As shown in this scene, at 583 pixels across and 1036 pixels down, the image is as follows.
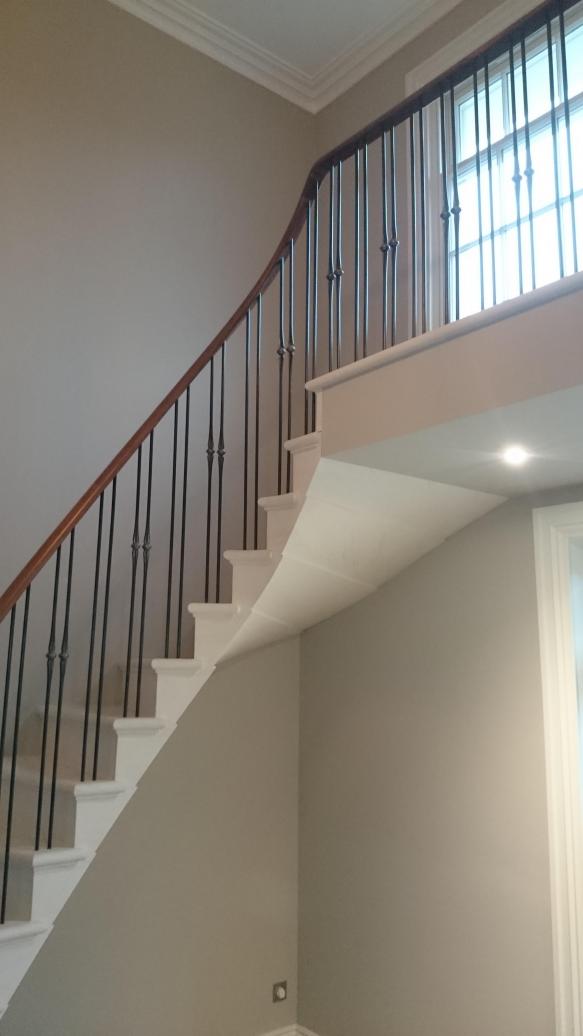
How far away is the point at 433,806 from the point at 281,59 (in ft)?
14.4

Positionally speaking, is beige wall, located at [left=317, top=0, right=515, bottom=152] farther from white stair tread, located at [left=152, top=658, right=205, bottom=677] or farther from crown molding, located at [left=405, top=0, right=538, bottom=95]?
white stair tread, located at [left=152, top=658, right=205, bottom=677]

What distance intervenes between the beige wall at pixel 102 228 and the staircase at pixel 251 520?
0.29m

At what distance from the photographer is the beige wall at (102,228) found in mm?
3938

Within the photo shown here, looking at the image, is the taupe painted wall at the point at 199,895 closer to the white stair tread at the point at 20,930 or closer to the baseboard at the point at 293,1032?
the baseboard at the point at 293,1032

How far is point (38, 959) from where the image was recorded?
333 centimetres

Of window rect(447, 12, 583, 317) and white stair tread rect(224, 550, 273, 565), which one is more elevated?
window rect(447, 12, 583, 317)

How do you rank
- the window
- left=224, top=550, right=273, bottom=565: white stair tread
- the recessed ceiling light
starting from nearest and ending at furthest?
the recessed ceiling light → left=224, top=550, right=273, bottom=565: white stair tread → the window

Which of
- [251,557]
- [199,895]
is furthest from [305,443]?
[199,895]

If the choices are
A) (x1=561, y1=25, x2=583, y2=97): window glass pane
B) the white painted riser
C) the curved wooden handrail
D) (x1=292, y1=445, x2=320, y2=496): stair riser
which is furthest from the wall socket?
(x1=561, y1=25, x2=583, y2=97): window glass pane

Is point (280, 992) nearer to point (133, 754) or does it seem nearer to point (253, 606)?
point (133, 754)

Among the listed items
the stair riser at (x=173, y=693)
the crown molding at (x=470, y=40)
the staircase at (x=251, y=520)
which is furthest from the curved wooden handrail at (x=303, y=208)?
the crown molding at (x=470, y=40)

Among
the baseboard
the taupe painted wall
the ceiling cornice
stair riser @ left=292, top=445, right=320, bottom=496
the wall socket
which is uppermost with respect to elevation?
the ceiling cornice

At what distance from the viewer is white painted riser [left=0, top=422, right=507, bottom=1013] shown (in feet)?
9.07

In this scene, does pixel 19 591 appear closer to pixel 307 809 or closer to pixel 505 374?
pixel 505 374
